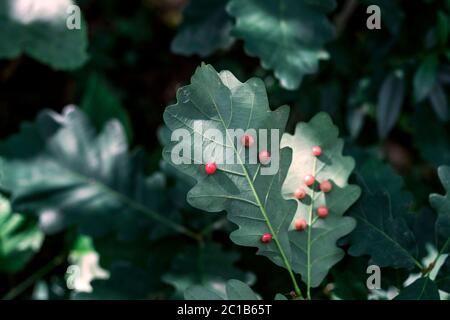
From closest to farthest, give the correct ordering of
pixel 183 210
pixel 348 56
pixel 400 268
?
pixel 400 268 < pixel 183 210 < pixel 348 56

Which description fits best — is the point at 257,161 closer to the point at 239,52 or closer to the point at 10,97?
the point at 239,52

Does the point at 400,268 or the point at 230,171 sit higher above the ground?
the point at 230,171

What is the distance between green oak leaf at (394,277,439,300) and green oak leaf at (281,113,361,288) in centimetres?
14

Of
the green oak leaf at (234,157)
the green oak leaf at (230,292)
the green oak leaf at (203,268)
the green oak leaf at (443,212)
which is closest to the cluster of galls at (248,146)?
the green oak leaf at (234,157)

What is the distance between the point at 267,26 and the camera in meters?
1.38

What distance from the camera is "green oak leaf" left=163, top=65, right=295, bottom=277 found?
962 millimetres

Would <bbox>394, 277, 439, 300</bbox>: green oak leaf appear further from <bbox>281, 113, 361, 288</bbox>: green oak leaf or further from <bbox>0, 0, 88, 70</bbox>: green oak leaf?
<bbox>0, 0, 88, 70</bbox>: green oak leaf

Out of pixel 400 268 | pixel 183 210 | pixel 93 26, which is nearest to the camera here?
pixel 400 268

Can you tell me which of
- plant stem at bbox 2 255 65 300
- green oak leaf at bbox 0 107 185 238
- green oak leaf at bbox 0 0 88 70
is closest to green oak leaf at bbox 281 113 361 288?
green oak leaf at bbox 0 107 185 238

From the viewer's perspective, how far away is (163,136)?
1327mm

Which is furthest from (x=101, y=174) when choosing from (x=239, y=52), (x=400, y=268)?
(x=239, y=52)

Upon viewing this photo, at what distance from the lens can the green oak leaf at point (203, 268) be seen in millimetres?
1376

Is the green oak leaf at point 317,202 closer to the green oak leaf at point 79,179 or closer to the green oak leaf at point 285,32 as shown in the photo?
the green oak leaf at point 285,32

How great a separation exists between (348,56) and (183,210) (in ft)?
2.29
